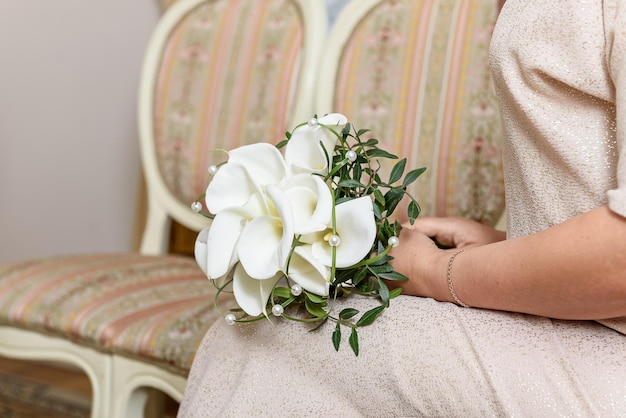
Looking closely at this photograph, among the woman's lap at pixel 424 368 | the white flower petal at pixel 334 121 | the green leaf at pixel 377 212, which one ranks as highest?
the white flower petal at pixel 334 121

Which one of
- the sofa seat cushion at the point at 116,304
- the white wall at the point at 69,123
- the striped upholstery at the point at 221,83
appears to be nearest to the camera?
the sofa seat cushion at the point at 116,304

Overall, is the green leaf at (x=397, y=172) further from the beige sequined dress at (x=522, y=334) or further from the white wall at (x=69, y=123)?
the white wall at (x=69, y=123)

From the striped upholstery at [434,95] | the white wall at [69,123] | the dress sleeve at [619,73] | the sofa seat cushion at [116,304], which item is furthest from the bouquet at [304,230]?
the white wall at [69,123]

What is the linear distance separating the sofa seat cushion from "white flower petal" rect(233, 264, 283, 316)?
50 cm

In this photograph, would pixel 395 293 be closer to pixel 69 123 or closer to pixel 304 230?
pixel 304 230

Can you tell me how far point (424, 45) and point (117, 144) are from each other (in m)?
1.26

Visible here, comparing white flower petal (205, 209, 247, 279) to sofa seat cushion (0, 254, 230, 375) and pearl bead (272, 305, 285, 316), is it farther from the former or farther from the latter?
sofa seat cushion (0, 254, 230, 375)

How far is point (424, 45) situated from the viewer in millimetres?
1589

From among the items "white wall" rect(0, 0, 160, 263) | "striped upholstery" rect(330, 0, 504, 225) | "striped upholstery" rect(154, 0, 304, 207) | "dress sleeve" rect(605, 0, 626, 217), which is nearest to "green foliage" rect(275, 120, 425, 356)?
"dress sleeve" rect(605, 0, 626, 217)

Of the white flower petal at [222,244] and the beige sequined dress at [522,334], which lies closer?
the beige sequined dress at [522,334]

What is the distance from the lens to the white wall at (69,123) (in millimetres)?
2223

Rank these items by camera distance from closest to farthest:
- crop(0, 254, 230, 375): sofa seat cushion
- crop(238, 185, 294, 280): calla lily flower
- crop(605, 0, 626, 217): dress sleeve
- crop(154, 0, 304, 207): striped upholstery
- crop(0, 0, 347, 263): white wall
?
crop(605, 0, 626, 217): dress sleeve
crop(238, 185, 294, 280): calla lily flower
crop(0, 254, 230, 375): sofa seat cushion
crop(154, 0, 304, 207): striped upholstery
crop(0, 0, 347, 263): white wall

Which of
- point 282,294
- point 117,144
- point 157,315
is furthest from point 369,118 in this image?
point 117,144

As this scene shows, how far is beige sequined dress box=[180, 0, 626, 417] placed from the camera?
0.66 metres
